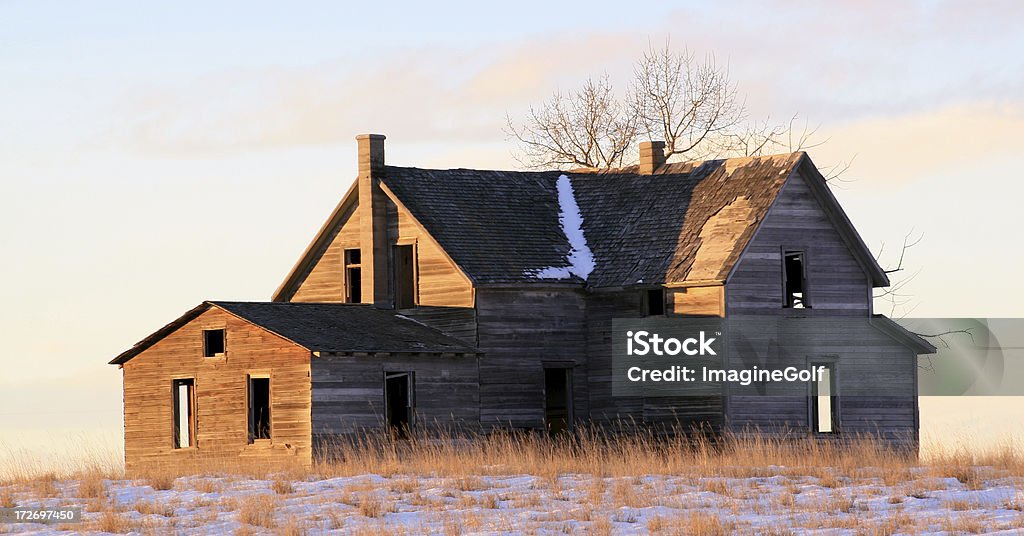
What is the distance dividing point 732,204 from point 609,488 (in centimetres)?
1322

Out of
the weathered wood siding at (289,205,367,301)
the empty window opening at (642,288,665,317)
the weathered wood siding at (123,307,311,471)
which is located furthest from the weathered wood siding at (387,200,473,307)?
the weathered wood siding at (123,307,311,471)

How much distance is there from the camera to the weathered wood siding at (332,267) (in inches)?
1572

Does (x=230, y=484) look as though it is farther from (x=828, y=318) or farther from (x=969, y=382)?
(x=969, y=382)

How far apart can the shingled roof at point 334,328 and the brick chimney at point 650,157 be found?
714cm

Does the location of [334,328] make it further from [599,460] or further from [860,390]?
[860,390]

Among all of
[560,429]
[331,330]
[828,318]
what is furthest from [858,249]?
[331,330]

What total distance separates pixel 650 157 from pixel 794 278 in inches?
192

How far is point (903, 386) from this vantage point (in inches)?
1501

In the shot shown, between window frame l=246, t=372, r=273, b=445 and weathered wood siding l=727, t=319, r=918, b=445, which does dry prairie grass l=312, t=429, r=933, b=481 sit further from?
window frame l=246, t=372, r=273, b=445

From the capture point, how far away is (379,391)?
34.3 metres

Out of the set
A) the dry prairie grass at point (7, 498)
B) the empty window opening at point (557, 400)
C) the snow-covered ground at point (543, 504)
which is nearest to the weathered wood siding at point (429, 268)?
the empty window opening at point (557, 400)

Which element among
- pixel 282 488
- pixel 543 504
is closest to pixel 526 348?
pixel 282 488

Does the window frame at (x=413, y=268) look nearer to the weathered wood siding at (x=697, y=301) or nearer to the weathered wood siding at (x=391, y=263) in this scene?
the weathered wood siding at (x=391, y=263)

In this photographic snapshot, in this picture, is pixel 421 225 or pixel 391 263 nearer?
pixel 421 225
